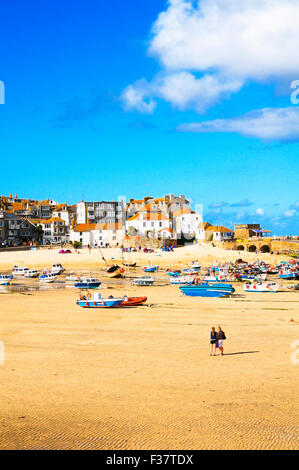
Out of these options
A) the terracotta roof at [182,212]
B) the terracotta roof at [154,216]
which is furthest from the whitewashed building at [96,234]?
the terracotta roof at [182,212]

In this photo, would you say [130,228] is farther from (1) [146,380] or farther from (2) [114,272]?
(1) [146,380]

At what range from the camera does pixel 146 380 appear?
15602 mm

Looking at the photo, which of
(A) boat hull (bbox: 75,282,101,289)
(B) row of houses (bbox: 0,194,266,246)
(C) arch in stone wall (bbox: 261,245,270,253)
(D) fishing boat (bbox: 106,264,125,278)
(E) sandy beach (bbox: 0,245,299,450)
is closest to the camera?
(E) sandy beach (bbox: 0,245,299,450)

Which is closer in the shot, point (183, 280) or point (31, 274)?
point (183, 280)

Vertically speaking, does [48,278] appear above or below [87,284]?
above

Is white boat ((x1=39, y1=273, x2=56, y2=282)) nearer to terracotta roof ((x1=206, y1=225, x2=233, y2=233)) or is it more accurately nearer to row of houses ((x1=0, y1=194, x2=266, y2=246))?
row of houses ((x1=0, y1=194, x2=266, y2=246))

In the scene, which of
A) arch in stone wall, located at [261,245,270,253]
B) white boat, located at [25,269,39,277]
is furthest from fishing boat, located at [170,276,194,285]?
arch in stone wall, located at [261,245,270,253]

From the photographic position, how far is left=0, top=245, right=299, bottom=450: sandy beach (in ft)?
36.0

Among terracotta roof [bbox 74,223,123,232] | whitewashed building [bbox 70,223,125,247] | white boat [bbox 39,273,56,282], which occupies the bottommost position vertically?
white boat [bbox 39,273,56,282]

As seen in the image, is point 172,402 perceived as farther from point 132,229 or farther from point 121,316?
point 132,229

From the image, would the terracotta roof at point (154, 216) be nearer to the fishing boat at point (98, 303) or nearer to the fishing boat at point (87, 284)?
the fishing boat at point (87, 284)

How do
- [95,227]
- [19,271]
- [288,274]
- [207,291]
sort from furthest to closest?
[95,227] < [19,271] < [288,274] < [207,291]

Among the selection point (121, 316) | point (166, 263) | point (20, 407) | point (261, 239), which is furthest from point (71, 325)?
point (261, 239)

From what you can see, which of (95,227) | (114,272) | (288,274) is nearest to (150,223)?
(95,227)
